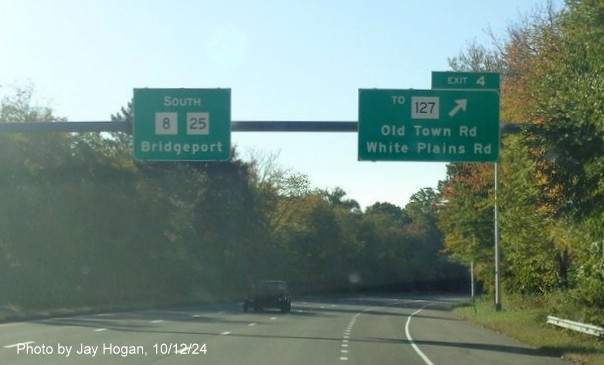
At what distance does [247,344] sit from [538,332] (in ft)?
32.5

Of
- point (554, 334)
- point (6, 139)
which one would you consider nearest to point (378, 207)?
point (6, 139)

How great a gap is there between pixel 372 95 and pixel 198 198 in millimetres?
57274

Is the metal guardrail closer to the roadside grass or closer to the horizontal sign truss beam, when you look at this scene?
the roadside grass

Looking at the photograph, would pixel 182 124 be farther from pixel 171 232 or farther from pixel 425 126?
pixel 171 232

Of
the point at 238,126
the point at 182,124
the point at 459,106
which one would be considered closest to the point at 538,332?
Answer: the point at 459,106

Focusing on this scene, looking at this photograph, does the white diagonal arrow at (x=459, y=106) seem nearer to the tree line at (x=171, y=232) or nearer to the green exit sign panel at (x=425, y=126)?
the green exit sign panel at (x=425, y=126)

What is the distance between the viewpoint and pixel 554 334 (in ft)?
92.9

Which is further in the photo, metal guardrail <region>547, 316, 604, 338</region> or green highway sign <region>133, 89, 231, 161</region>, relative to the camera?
metal guardrail <region>547, 316, 604, 338</region>

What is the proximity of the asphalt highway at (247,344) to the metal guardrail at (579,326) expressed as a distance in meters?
1.52

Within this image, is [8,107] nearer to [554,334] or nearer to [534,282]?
[534,282]

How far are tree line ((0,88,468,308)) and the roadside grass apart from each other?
12.8 m

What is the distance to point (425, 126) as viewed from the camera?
20.0m

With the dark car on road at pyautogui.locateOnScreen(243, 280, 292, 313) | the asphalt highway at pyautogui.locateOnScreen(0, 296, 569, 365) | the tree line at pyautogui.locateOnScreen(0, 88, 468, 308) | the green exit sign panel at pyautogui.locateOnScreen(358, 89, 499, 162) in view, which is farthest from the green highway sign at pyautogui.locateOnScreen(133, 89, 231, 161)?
the dark car on road at pyautogui.locateOnScreen(243, 280, 292, 313)

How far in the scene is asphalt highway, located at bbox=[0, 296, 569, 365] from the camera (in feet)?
65.1
